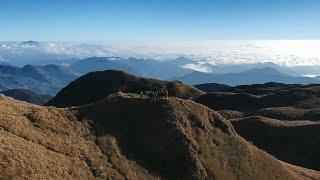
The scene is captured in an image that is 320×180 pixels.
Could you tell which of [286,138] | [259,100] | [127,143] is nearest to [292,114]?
[286,138]

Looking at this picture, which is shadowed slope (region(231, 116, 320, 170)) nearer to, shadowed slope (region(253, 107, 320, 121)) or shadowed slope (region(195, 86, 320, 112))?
shadowed slope (region(253, 107, 320, 121))

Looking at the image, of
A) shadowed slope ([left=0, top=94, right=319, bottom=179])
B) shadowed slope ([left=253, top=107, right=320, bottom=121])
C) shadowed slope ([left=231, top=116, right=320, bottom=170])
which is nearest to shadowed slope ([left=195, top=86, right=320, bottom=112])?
shadowed slope ([left=253, top=107, right=320, bottom=121])

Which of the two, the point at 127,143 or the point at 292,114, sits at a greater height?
the point at 127,143

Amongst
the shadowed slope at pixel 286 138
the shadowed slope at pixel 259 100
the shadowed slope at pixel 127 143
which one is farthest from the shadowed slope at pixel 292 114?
the shadowed slope at pixel 127 143

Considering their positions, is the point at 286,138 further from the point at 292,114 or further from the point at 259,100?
the point at 259,100

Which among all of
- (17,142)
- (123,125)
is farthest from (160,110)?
(17,142)

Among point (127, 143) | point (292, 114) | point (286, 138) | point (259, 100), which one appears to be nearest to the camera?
point (127, 143)
